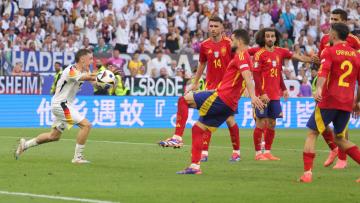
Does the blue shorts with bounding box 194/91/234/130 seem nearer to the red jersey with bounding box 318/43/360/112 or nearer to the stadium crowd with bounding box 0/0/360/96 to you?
the red jersey with bounding box 318/43/360/112

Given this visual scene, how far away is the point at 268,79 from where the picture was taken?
1883 cm

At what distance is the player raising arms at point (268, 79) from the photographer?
736 inches

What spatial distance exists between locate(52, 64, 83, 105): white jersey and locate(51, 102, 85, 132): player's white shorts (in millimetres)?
88

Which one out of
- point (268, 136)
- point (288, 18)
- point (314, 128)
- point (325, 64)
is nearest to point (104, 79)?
point (268, 136)

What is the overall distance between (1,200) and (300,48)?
27504 millimetres

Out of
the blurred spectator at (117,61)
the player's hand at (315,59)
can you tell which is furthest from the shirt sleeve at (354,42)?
the blurred spectator at (117,61)

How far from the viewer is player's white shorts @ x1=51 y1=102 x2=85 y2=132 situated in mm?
17375

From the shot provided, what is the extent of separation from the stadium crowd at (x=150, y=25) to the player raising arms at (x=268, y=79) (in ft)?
46.1

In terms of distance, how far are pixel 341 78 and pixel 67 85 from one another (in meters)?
5.36

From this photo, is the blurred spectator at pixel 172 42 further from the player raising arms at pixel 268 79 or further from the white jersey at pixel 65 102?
the white jersey at pixel 65 102

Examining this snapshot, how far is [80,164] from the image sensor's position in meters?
16.8

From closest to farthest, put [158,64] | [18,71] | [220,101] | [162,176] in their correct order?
[162,176], [220,101], [18,71], [158,64]

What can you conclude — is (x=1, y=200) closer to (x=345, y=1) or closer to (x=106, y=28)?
(x=106, y=28)

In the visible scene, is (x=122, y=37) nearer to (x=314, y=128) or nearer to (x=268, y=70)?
(x=268, y=70)
